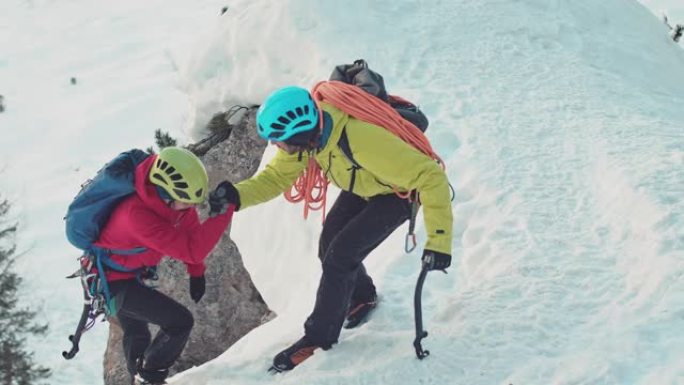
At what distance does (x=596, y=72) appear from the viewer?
9203 mm

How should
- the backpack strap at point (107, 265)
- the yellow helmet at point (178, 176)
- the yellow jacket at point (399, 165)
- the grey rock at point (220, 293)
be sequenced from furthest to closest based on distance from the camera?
the grey rock at point (220, 293), the backpack strap at point (107, 265), the yellow helmet at point (178, 176), the yellow jacket at point (399, 165)

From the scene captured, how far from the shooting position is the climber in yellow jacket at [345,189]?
452cm

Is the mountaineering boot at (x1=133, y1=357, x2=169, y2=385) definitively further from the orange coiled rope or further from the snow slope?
the orange coiled rope

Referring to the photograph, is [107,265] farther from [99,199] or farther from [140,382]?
[140,382]

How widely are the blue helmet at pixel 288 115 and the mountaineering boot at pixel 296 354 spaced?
61.4 inches

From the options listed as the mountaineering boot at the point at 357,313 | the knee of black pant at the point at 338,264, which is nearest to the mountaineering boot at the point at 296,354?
the mountaineering boot at the point at 357,313

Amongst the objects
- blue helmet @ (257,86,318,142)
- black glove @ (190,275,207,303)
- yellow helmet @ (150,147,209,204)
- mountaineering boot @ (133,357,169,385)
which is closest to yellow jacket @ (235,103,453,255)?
blue helmet @ (257,86,318,142)

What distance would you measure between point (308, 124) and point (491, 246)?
2.29 metres

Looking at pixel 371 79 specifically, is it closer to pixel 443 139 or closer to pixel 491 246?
pixel 491 246

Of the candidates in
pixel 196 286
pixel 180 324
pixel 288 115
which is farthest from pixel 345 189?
pixel 180 324

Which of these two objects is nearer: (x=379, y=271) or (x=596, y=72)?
(x=379, y=271)

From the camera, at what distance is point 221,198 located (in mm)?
5055

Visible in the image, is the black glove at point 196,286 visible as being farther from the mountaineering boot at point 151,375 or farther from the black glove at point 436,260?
the black glove at point 436,260

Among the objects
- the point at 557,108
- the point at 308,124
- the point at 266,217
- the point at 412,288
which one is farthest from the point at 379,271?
the point at 557,108
